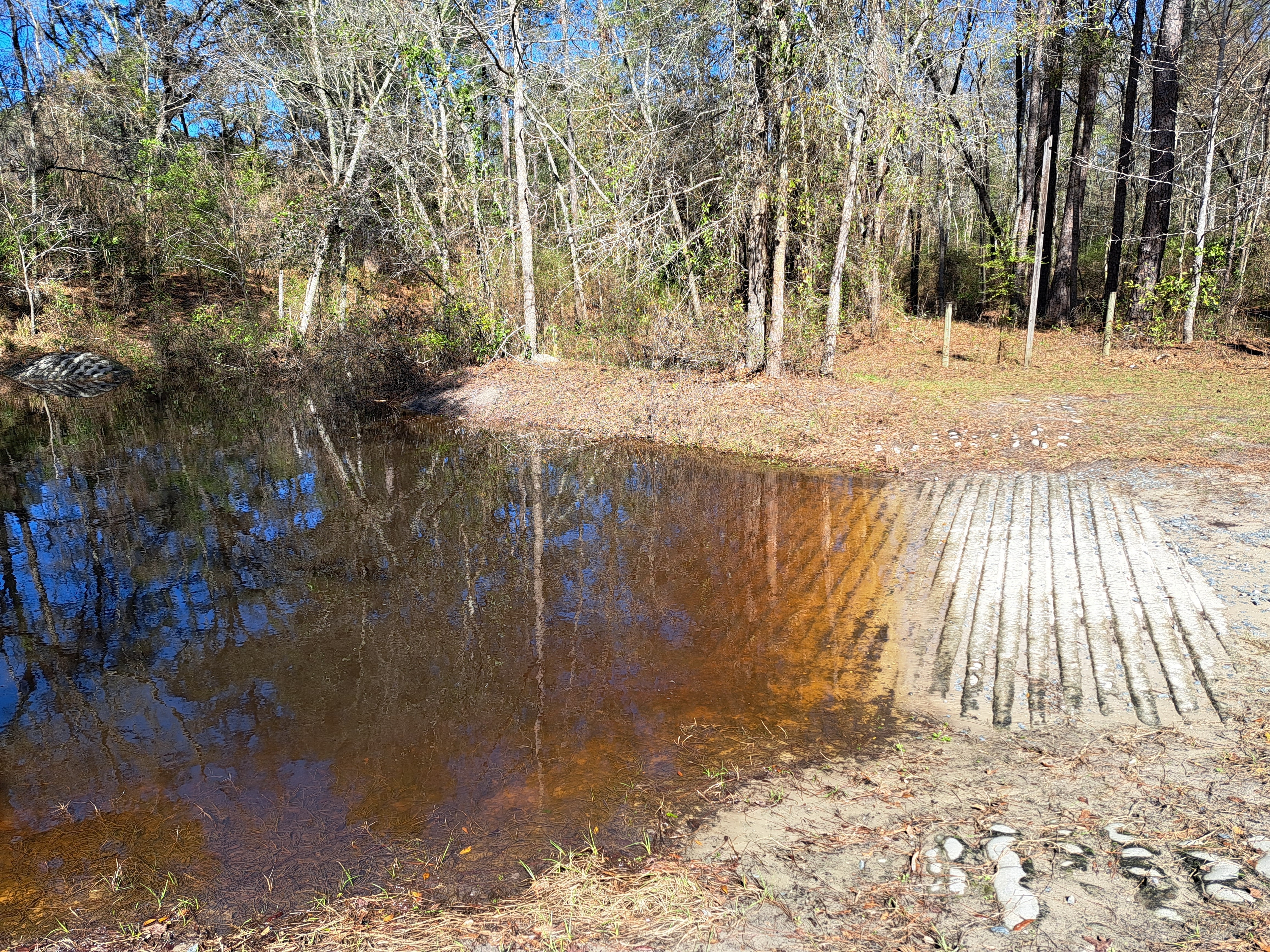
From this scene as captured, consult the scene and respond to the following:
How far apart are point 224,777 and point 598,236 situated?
13.2m

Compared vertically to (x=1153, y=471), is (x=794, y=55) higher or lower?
higher

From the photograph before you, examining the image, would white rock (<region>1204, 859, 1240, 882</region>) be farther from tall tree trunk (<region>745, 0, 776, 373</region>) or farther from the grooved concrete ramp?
tall tree trunk (<region>745, 0, 776, 373</region>)

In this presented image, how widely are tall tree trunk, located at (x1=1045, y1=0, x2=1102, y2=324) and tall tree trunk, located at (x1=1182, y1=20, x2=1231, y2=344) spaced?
318 cm

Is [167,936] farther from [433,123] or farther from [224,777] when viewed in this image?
[433,123]

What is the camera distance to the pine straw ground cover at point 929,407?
1080cm

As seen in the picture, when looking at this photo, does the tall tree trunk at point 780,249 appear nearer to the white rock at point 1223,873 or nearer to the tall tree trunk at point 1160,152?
the tall tree trunk at point 1160,152

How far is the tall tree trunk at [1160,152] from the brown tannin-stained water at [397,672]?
13302 millimetres

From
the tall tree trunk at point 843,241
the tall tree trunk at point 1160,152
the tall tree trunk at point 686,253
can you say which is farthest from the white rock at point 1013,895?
the tall tree trunk at point 1160,152

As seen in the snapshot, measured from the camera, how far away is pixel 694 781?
177 inches

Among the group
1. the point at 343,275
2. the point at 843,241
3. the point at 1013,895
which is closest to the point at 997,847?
the point at 1013,895

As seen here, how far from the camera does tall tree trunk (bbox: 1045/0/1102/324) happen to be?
69.5 feet

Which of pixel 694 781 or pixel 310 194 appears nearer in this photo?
pixel 694 781

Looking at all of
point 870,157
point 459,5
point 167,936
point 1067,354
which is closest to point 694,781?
point 167,936

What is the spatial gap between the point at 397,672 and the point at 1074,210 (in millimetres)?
22815
